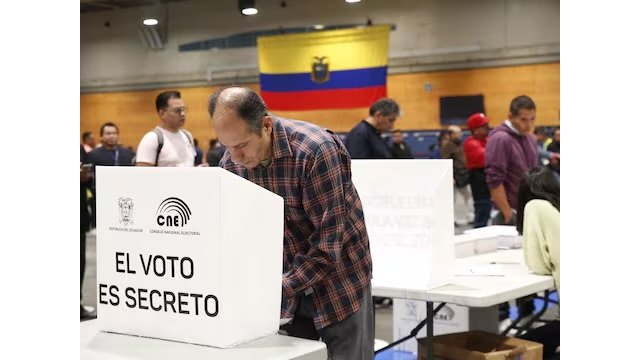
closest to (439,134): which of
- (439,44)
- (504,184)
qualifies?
(439,44)

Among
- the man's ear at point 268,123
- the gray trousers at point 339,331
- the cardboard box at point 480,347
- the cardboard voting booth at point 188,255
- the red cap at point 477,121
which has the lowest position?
the cardboard box at point 480,347

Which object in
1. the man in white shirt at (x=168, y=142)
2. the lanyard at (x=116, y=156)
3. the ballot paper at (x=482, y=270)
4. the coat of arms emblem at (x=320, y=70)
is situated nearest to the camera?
the ballot paper at (x=482, y=270)

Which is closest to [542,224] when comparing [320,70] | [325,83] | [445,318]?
[445,318]

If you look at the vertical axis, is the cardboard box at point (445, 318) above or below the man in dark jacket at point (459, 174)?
below

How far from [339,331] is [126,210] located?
2.39 ft

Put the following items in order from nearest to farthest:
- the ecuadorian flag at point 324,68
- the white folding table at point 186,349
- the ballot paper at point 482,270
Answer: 1. the white folding table at point 186,349
2. the ballot paper at point 482,270
3. the ecuadorian flag at point 324,68

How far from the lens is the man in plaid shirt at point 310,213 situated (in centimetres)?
198

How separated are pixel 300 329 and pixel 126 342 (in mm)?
619

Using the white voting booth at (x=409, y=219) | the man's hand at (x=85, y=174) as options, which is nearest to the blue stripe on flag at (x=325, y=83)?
the man's hand at (x=85, y=174)

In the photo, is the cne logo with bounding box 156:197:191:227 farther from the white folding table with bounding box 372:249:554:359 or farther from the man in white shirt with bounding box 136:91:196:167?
the man in white shirt with bounding box 136:91:196:167

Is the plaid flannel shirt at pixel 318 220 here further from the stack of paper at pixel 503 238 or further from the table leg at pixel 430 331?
the stack of paper at pixel 503 238

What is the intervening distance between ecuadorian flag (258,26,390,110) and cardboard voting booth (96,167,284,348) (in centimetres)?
957

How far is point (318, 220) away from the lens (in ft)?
6.71
